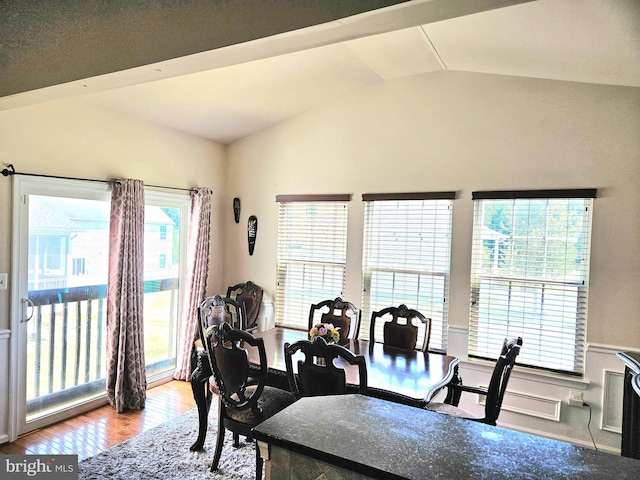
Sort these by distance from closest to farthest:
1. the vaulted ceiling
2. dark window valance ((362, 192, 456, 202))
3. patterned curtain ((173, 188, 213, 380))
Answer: the vaulted ceiling
dark window valance ((362, 192, 456, 202))
patterned curtain ((173, 188, 213, 380))

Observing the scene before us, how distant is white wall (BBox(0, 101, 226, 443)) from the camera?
10.5 feet

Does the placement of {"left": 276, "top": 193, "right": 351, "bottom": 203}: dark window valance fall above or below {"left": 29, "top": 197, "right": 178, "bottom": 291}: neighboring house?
above

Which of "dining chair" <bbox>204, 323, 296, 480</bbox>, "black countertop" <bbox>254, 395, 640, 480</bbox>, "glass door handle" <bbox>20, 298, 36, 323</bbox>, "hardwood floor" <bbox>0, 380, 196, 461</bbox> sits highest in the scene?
"black countertop" <bbox>254, 395, 640, 480</bbox>

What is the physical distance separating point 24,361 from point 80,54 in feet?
8.71

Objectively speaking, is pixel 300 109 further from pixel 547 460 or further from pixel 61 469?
pixel 547 460

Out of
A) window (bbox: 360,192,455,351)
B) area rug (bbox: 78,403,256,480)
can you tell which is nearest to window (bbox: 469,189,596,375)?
window (bbox: 360,192,455,351)

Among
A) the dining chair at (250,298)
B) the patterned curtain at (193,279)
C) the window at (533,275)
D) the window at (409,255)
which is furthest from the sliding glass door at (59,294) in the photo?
the window at (533,275)

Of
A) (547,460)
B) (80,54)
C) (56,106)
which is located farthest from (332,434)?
(56,106)

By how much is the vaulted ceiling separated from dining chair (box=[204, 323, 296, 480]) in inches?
60.5

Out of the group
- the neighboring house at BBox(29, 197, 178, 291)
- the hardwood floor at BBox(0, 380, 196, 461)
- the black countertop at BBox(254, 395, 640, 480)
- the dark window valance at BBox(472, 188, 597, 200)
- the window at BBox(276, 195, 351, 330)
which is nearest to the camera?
the black countertop at BBox(254, 395, 640, 480)

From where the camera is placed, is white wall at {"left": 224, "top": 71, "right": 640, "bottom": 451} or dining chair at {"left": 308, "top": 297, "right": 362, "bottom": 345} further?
dining chair at {"left": 308, "top": 297, "right": 362, "bottom": 345}

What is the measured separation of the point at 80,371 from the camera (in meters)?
3.89

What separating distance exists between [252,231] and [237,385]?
252 cm

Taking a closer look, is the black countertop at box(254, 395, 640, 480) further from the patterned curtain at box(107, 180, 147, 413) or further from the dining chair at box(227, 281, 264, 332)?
the dining chair at box(227, 281, 264, 332)
